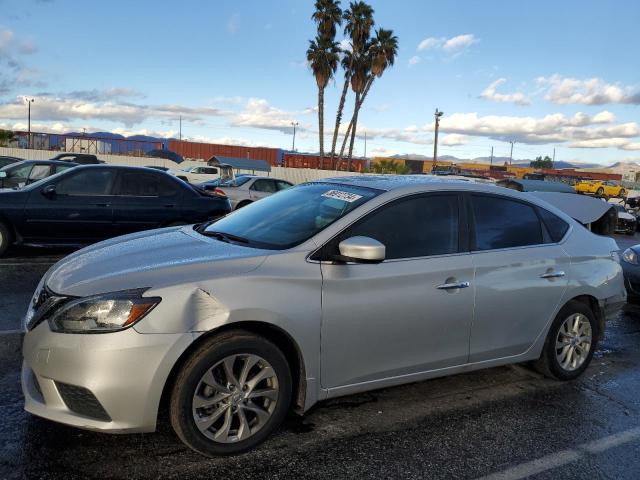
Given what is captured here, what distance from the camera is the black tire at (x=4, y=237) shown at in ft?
26.5

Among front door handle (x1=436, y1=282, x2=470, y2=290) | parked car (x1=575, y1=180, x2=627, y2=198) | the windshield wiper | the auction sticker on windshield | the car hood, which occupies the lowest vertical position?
front door handle (x1=436, y1=282, x2=470, y2=290)

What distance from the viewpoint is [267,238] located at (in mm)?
3574

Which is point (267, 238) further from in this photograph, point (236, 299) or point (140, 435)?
point (140, 435)

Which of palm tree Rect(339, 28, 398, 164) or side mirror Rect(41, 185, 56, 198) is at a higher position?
palm tree Rect(339, 28, 398, 164)

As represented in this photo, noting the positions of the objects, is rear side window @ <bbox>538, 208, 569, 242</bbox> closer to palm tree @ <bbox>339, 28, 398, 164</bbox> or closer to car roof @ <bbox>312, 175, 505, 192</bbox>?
car roof @ <bbox>312, 175, 505, 192</bbox>

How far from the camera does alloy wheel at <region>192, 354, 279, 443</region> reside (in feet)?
9.70

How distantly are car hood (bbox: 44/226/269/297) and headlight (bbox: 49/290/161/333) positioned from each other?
54mm

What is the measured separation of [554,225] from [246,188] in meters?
13.1

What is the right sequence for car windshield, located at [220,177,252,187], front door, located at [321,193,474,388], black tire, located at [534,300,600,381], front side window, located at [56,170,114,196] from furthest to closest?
car windshield, located at [220,177,252,187]
front side window, located at [56,170,114,196]
black tire, located at [534,300,600,381]
front door, located at [321,193,474,388]

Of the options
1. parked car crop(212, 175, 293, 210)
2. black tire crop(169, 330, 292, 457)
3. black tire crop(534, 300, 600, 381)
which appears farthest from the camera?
parked car crop(212, 175, 293, 210)

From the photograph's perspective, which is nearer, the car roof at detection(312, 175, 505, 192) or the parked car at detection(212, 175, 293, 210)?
the car roof at detection(312, 175, 505, 192)

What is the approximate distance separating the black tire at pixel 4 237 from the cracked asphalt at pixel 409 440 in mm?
4218

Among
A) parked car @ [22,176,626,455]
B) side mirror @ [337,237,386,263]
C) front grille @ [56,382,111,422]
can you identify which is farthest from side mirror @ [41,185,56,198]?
side mirror @ [337,237,386,263]

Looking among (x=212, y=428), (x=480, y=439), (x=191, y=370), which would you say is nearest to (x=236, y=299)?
(x=191, y=370)
